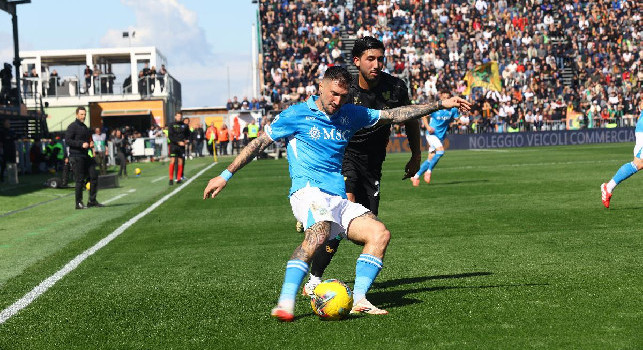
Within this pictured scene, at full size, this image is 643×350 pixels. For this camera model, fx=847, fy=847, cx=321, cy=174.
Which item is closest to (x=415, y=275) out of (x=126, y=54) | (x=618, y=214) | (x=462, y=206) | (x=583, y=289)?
(x=583, y=289)

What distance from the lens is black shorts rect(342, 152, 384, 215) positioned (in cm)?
753

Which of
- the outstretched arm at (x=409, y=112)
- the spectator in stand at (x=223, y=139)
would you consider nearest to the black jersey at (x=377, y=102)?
the outstretched arm at (x=409, y=112)

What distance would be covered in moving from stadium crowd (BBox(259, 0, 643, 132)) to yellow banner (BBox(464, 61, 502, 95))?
151 centimetres

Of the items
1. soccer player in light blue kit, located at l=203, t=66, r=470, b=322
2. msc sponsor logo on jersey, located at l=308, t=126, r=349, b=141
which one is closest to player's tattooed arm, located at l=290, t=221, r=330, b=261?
soccer player in light blue kit, located at l=203, t=66, r=470, b=322

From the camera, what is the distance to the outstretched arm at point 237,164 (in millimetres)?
5957

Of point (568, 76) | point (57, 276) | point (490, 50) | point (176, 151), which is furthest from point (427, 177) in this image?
point (568, 76)

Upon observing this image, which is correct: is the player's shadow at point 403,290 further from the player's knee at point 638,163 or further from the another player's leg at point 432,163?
the another player's leg at point 432,163

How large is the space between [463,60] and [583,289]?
143ft

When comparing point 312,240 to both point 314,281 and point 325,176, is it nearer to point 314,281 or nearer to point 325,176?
point 325,176

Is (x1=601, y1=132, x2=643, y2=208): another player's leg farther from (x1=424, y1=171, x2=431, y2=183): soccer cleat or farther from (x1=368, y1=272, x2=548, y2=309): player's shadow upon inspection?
(x1=424, y1=171, x2=431, y2=183): soccer cleat

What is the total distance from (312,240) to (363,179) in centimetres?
175

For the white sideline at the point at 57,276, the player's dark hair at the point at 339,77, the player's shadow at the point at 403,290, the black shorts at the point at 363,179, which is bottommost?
the white sideline at the point at 57,276

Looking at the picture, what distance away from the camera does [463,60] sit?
162ft

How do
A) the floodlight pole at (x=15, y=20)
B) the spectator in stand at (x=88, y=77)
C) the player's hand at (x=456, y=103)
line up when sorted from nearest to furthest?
the player's hand at (x=456, y=103), the floodlight pole at (x=15, y=20), the spectator in stand at (x=88, y=77)
